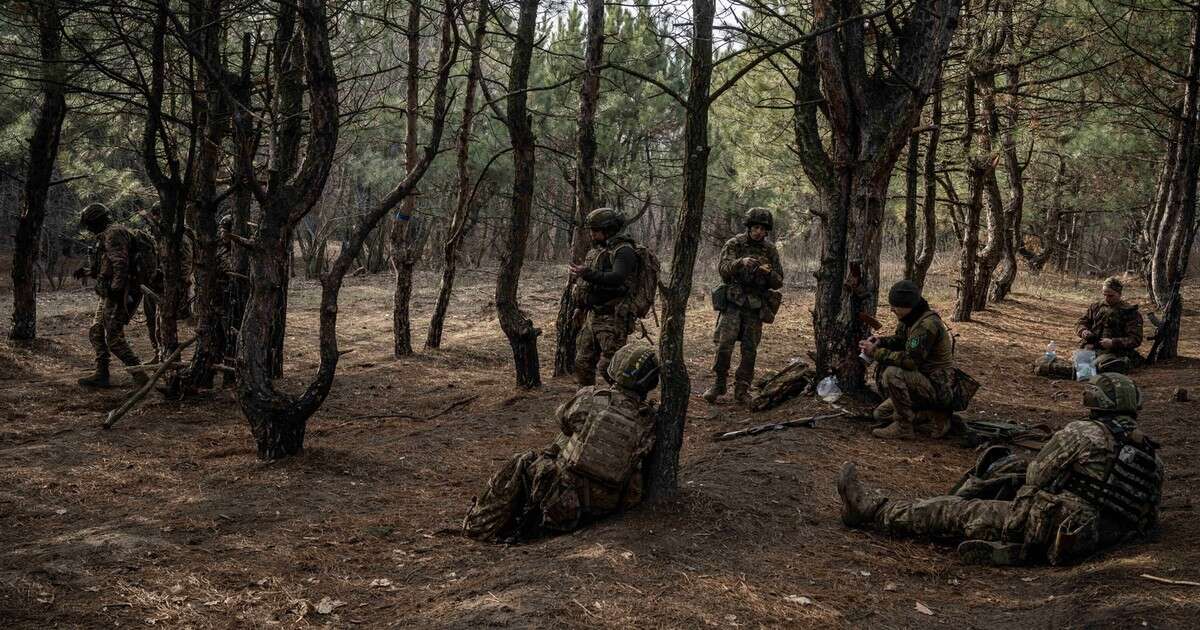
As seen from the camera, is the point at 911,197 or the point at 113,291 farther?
the point at 911,197

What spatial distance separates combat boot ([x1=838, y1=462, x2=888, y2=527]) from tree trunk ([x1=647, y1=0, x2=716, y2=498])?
947mm

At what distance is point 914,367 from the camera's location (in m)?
6.75

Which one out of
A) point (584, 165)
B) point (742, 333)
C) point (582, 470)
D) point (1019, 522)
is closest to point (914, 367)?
point (742, 333)

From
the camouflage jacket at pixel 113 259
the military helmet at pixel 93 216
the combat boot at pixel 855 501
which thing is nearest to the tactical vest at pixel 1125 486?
the combat boot at pixel 855 501

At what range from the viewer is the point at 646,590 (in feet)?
12.4

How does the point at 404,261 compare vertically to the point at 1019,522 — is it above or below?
above

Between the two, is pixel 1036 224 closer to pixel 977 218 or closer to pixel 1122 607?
pixel 977 218

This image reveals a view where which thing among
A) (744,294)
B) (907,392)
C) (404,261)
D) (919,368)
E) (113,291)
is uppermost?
(404,261)

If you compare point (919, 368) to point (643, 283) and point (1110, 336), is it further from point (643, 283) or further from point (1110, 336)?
point (1110, 336)

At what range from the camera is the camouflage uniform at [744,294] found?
25.8 ft

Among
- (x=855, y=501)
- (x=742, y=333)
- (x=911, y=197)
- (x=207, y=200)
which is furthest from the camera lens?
(x=911, y=197)

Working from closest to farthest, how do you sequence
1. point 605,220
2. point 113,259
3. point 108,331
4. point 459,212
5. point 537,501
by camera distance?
point 537,501, point 605,220, point 113,259, point 108,331, point 459,212

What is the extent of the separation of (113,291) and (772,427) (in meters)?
6.68

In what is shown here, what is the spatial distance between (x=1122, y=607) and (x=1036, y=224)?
73.4 ft
